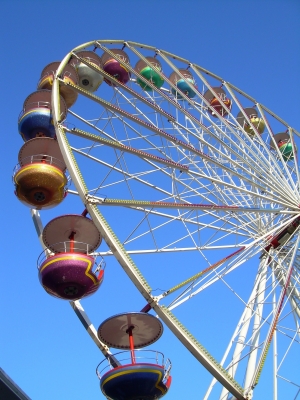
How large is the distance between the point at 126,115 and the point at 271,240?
5.34 meters

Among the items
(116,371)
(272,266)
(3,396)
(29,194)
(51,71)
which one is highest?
(51,71)

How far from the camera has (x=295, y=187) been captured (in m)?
14.8

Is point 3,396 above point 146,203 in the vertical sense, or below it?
below

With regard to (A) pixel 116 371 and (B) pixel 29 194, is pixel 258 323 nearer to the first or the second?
(A) pixel 116 371

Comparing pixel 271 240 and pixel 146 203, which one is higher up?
pixel 271 240

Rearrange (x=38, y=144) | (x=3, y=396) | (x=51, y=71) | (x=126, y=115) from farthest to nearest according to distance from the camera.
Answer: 1. (x=51, y=71)
2. (x=38, y=144)
3. (x=126, y=115)
4. (x=3, y=396)

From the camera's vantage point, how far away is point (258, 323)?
11.9 m

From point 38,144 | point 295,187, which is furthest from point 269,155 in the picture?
point 38,144

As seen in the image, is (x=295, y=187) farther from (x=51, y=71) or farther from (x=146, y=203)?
(x=51, y=71)

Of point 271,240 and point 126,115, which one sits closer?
point 126,115

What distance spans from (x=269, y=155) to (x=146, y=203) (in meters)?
6.68

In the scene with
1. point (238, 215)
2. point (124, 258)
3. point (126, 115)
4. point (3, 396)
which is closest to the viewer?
point (3, 396)

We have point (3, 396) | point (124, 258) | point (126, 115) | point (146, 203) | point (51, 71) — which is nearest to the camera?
point (3, 396)

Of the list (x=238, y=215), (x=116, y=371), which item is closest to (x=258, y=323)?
(x=238, y=215)
